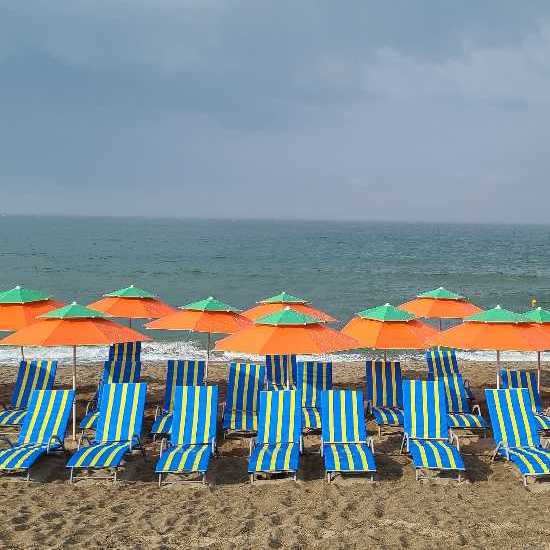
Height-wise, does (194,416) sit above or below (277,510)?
above

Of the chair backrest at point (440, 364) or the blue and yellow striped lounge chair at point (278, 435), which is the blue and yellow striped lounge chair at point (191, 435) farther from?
the chair backrest at point (440, 364)

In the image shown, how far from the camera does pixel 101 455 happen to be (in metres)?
6.20

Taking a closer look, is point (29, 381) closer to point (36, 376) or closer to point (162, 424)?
point (36, 376)

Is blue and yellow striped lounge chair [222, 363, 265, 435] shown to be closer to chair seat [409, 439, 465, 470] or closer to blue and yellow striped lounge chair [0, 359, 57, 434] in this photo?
chair seat [409, 439, 465, 470]

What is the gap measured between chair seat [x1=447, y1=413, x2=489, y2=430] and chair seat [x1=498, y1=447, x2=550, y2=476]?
1041 mm

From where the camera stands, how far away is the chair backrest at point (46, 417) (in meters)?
6.70

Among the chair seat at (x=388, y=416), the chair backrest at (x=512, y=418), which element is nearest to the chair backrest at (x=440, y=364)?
the chair seat at (x=388, y=416)

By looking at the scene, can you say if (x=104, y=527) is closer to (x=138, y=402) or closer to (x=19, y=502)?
(x=19, y=502)

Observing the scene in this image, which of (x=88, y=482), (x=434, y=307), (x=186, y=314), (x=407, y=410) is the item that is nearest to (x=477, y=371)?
(x=434, y=307)

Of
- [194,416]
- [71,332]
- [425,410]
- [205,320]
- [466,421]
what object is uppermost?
[71,332]

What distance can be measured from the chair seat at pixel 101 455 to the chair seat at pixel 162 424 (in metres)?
0.72

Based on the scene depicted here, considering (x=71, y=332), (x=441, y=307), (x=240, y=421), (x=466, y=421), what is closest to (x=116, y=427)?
(x=71, y=332)

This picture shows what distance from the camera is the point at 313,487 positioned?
19.9ft

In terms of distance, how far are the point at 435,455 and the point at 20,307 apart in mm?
6166
